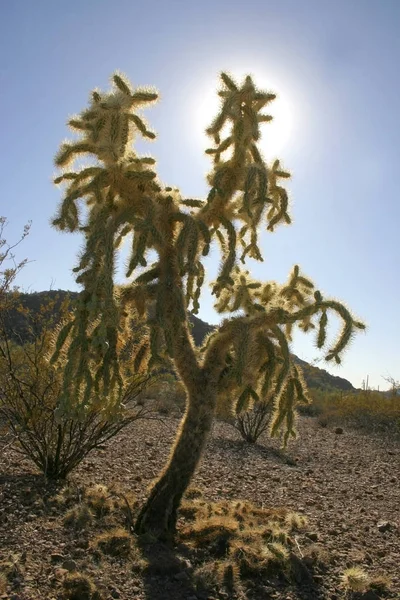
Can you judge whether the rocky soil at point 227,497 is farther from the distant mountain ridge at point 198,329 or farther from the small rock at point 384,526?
the distant mountain ridge at point 198,329

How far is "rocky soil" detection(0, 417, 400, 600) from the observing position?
349 centimetres

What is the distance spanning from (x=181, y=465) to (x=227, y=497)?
6.41 ft

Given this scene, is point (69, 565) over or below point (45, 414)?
below

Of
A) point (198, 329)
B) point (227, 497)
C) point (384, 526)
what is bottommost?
point (227, 497)

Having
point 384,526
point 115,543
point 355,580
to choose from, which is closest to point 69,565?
point 115,543

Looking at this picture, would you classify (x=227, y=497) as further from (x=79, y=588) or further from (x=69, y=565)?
(x=79, y=588)

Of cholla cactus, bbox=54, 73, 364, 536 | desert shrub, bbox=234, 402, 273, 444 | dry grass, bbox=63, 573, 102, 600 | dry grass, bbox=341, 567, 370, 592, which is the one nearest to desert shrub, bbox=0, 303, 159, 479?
cholla cactus, bbox=54, 73, 364, 536

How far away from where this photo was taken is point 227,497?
5.97m

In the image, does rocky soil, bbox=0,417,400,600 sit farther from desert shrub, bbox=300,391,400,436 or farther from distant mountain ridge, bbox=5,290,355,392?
distant mountain ridge, bbox=5,290,355,392

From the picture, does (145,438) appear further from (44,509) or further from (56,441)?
(44,509)

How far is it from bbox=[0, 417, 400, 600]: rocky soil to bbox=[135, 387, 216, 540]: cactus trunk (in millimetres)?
337

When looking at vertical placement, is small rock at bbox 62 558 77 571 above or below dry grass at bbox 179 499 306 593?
below

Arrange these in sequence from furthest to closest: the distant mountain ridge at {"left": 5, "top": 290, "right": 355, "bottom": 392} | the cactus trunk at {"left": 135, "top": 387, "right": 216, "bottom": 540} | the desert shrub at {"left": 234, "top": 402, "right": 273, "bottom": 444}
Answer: the distant mountain ridge at {"left": 5, "top": 290, "right": 355, "bottom": 392} → the desert shrub at {"left": 234, "top": 402, "right": 273, "bottom": 444} → the cactus trunk at {"left": 135, "top": 387, "right": 216, "bottom": 540}

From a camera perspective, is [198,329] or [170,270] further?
[198,329]
